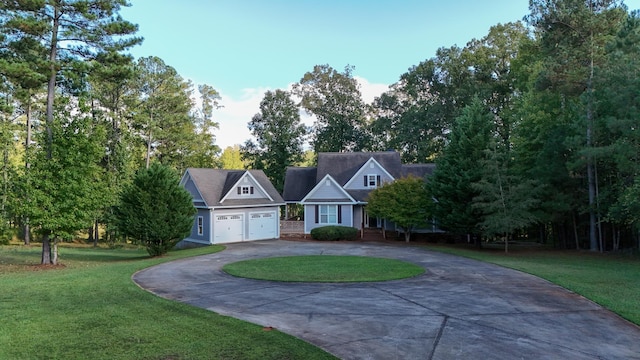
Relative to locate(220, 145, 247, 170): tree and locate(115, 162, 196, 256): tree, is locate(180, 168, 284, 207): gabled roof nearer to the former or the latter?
locate(115, 162, 196, 256): tree

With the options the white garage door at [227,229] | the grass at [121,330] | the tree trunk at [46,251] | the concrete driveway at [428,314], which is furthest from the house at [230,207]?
the grass at [121,330]

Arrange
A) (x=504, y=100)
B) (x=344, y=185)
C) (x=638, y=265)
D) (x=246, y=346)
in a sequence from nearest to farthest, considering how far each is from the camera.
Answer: (x=246, y=346) < (x=638, y=265) < (x=344, y=185) < (x=504, y=100)

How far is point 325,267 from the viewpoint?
55.2ft

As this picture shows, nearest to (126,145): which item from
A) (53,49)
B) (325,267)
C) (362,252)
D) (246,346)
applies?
(53,49)

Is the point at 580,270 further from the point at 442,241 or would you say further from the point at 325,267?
the point at 442,241

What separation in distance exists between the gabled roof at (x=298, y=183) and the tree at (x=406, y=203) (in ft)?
31.1

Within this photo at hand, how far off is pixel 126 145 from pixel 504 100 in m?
35.8

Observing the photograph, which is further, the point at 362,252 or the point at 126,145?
the point at 126,145

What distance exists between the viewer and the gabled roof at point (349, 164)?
35875mm

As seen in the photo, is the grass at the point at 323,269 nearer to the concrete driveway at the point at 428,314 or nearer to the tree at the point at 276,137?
the concrete driveway at the point at 428,314

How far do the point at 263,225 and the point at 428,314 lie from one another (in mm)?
22979

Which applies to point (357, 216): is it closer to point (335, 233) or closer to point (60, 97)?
point (335, 233)

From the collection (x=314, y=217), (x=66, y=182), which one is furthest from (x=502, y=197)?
(x=66, y=182)

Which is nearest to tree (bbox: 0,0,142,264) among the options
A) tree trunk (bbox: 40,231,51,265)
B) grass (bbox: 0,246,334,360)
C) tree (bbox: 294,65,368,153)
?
tree trunk (bbox: 40,231,51,265)
